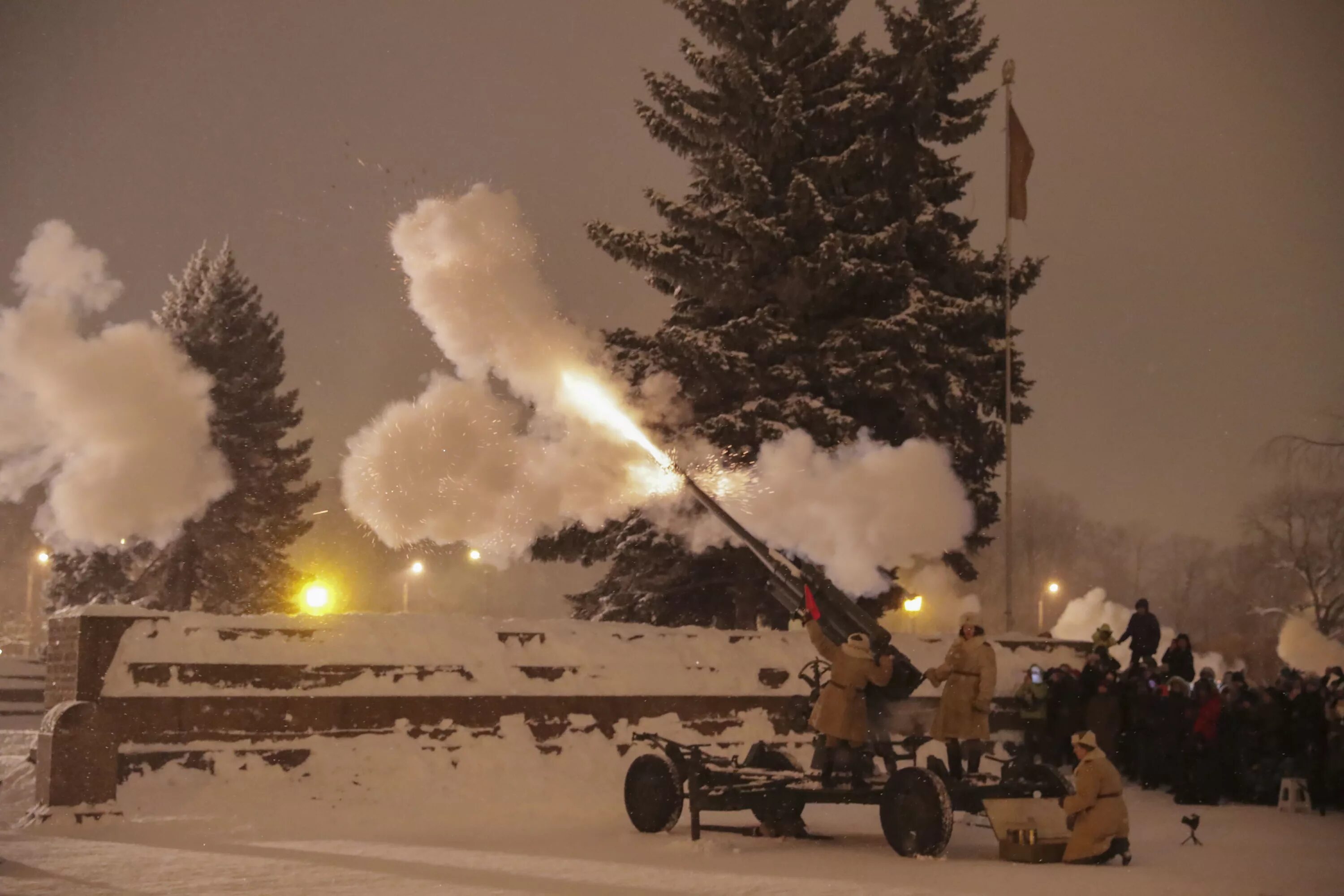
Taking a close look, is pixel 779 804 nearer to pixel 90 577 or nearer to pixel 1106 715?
pixel 1106 715

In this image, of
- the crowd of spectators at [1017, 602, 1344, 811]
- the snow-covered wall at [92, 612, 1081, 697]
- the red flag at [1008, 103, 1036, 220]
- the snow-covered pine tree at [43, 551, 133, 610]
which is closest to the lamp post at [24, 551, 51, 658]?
the snow-covered pine tree at [43, 551, 133, 610]

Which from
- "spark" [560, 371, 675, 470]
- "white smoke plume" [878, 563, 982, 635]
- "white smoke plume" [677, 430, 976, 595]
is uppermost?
"spark" [560, 371, 675, 470]

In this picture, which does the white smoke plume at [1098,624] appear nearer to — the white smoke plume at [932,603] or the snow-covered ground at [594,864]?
the white smoke plume at [932,603]

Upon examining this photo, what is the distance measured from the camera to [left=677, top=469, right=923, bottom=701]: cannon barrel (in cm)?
1356

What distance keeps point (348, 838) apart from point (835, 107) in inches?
635

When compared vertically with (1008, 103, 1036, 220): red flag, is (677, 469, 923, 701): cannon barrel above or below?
below

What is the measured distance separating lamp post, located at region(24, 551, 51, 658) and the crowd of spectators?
59.5m

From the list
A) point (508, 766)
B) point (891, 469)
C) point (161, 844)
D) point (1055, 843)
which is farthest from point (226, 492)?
point (1055, 843)

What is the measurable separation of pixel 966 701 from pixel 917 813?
5.49 ft

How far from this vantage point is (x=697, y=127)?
84.1 ft

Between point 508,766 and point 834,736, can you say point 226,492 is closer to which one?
point 508,766

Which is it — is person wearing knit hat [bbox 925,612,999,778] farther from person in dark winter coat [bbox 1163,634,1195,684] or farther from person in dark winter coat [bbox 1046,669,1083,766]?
person in dark winter coat [bbox 1163,634,1195,684]

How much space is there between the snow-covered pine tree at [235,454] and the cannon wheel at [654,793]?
29.4m

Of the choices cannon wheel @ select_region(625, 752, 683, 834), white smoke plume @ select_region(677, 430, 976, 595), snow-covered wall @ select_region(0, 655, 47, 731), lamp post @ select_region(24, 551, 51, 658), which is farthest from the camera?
lamp post @ select_region(24, 551, 51, 658)
